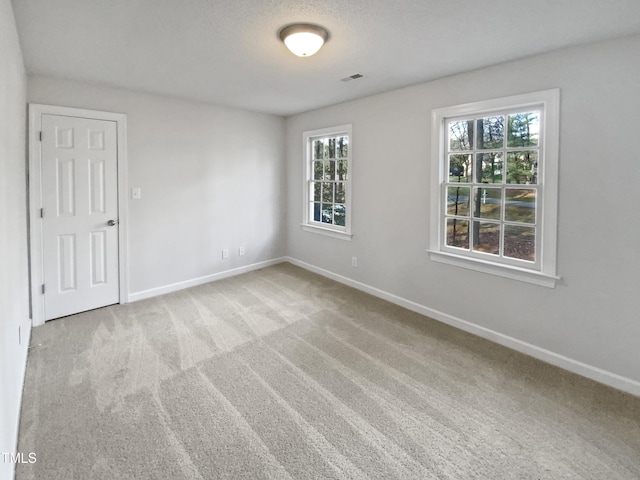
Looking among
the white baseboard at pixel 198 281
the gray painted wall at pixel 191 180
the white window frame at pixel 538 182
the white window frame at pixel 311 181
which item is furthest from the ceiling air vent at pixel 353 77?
the white baseboard at pixel 198 281

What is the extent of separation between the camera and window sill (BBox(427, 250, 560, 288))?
105 inches

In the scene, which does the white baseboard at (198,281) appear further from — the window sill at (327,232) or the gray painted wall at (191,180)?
the window sill at (327,232)

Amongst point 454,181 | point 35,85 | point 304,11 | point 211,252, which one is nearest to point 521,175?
point 454,181

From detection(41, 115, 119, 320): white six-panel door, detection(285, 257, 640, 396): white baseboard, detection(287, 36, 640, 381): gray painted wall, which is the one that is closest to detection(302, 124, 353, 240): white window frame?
detection(287, 36, 640, 381): gray painted wall

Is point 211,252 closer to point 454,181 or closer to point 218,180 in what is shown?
point 218,180

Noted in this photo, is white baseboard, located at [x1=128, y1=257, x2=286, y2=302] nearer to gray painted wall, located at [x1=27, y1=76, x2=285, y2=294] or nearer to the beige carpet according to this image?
gray painted wall, located at [x1=27, y1=76, x2=285, y2=294]

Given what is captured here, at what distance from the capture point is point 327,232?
476cm

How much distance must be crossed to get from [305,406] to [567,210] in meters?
2.37

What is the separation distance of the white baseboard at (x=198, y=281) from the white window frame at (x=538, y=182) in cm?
286

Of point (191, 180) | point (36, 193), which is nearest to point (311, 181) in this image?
point (191, 180)

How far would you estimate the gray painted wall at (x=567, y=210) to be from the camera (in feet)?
7.46

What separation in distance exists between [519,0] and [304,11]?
47.4 inches

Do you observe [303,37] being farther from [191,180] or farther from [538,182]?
[191,180]

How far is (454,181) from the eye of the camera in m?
3.33
